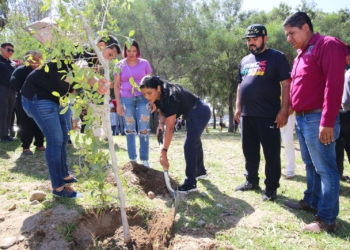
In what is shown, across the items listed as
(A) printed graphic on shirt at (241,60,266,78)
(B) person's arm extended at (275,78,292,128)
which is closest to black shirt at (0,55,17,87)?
(A) printed graphic on shirt at (241,60,266,78)

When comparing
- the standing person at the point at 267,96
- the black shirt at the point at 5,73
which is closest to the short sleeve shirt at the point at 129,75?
the standing person at the point at 267,96

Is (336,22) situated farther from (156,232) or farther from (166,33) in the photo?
(156,232)

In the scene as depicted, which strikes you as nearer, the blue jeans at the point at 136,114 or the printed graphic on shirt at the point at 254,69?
the printed graphic on shirt at the point at 254,69

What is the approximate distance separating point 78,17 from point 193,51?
46.9 feet

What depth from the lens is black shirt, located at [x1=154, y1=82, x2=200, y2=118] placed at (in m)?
3.24

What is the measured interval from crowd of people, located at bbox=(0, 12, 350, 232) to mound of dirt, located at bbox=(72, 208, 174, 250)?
57 cm

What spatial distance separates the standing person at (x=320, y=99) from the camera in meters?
2.41

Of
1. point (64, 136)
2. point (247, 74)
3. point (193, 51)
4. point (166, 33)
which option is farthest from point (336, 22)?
point (64, 136)

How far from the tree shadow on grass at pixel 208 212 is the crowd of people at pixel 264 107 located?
26 centimetres

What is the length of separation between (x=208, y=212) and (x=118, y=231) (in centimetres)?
99

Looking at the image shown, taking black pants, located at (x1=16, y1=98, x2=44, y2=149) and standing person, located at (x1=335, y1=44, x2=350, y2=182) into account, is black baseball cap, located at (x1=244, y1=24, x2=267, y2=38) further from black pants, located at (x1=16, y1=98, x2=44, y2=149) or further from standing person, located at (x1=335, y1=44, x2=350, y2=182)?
black pants, located at (x1=16, y1=98, x2=44, y2=149)

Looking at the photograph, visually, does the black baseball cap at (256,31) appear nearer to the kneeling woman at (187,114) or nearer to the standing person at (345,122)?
the kneeling woman at (187,114)

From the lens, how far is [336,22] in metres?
20.3

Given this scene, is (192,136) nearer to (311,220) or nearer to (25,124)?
(311,220)
